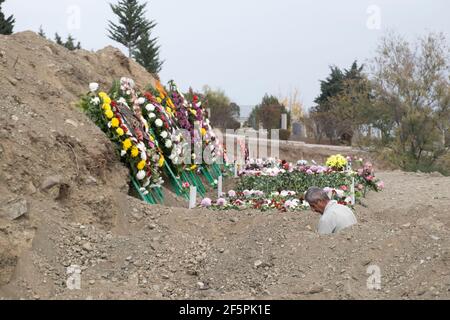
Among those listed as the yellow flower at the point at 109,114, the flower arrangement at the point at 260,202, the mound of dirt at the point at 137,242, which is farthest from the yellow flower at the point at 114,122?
the flower arrangement at the point at 260,202

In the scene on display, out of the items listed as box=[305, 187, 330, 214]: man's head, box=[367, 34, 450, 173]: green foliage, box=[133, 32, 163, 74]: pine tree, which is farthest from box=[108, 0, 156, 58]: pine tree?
box=[305, 187, 330, 214]: man's head

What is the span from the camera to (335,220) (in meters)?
5.58

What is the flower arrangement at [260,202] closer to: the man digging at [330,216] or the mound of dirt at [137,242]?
the mound of dirt at [137,242]

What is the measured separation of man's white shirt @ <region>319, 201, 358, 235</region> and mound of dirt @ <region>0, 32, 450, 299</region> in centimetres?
14

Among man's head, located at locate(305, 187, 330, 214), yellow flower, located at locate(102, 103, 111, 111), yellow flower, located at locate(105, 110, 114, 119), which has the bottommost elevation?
man's head, located at locate(305, 187, 330, 214)

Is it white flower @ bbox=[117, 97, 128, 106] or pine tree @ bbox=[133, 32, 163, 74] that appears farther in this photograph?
pine tree @ bbox=[133, 32, 163, 74]

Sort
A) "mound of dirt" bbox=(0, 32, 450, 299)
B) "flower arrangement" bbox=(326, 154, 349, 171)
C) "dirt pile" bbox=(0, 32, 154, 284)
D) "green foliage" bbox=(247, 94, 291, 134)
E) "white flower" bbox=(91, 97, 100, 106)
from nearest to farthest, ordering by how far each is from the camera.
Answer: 1. "mound of dirt" bbox=(0, 32, 450, 299)
2. "dirt pile" bbox=(0, 32, 154, 284)
3. "white flower" bbox=(91, 97, 100, 106)
4. "flower arrangement" bbox=(326, 154, 349, 171)
5. "green foliage" bbox=(247, 94, 291, 134)

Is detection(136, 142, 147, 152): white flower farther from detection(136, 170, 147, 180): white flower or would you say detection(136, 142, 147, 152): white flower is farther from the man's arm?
the man's arm

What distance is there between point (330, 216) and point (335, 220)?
61 millimetres

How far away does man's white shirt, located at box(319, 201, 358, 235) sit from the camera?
555cm
